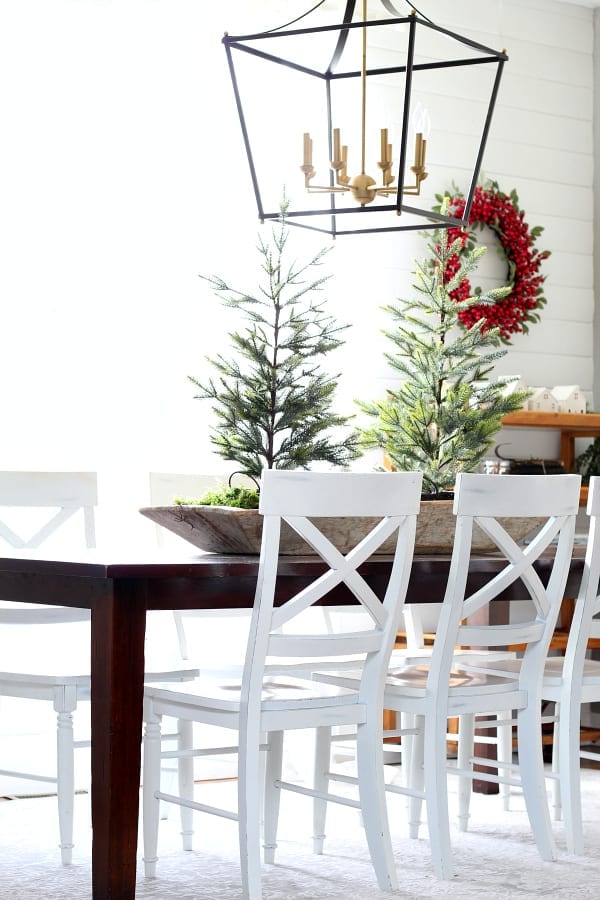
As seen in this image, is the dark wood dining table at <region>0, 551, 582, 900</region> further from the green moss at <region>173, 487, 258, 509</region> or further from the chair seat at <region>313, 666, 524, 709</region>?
the chair seat at <region>313, 666, 524, 709</region>

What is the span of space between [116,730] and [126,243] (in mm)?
2382

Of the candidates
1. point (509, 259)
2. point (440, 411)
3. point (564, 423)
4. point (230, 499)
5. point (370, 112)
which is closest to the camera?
point (230, 499)

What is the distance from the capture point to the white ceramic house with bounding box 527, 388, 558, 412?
191 inches

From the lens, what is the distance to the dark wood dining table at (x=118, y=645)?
7.93 ft

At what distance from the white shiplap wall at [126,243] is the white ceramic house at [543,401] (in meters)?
0.60

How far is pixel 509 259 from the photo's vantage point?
16.8 ft

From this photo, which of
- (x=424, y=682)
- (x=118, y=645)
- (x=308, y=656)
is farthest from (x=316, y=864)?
(x=118, y=645)

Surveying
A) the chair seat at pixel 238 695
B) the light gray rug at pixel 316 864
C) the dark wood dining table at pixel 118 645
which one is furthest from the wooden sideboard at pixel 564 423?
the dark wood dining table at pixel 118 645

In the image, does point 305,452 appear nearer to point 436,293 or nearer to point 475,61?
point 436,293

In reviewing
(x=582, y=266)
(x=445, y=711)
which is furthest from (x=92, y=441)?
(x=582, y=266)

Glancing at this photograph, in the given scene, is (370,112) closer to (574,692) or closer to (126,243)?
(126,243)

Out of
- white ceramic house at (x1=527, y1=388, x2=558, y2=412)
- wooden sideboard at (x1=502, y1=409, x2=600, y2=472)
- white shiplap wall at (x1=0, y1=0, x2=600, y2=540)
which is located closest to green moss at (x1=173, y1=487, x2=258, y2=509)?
white shiplap wall at (x1=0, y1=0, x2=600, y2=540)

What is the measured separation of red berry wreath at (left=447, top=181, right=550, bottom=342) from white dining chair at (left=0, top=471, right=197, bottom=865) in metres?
1.85

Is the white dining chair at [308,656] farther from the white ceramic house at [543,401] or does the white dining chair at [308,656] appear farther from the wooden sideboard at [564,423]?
the white ceramic house at [543,401]
